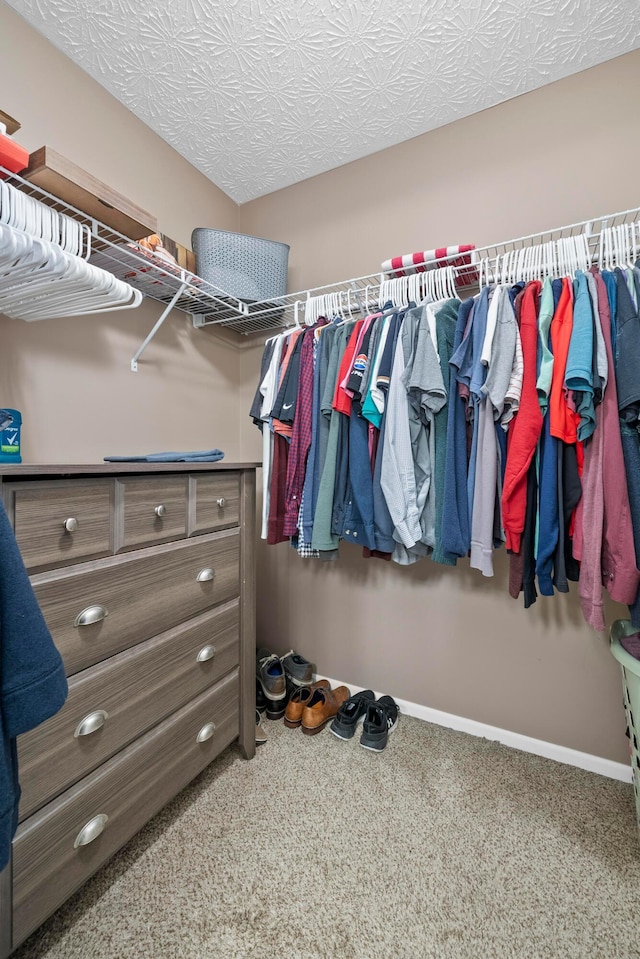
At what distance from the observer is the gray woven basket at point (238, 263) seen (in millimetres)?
1720

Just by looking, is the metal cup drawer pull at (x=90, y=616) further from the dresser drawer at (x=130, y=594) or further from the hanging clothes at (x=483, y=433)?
the hanging clothes at (x=483, y=433)

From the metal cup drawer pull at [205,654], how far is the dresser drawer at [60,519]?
19.5 inches

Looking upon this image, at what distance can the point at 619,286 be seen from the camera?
3.67 ft

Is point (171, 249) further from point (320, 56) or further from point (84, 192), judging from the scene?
point (320, 56)

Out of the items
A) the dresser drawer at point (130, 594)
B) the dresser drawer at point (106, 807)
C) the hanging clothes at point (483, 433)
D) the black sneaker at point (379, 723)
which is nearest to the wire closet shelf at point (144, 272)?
the hanging clothes at point (483, 433)

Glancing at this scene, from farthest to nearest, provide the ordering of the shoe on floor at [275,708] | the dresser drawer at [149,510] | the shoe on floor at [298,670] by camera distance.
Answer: the shoe on floor at [298,670], the shoe on floor at [275,708], the dresser drawer at [149,510]

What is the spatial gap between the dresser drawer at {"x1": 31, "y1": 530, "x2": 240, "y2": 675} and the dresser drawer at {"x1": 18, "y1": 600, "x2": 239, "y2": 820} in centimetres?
5

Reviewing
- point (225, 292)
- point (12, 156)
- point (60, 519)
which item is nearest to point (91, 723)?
point (60, 519)

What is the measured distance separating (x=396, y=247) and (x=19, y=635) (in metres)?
1.91

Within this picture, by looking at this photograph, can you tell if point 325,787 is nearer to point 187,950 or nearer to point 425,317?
point 187,950

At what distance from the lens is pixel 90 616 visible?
99 cm

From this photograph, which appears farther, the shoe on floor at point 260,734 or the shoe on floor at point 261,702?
the shoe on floor at point 261,702

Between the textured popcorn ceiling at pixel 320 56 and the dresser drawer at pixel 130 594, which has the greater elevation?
the textured popcorn ceiling at pixel 320 56

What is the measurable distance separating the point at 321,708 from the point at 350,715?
126mm
